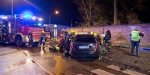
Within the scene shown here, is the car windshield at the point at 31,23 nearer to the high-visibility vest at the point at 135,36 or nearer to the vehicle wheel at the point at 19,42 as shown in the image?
the vehicle wheel at the point at 19,42

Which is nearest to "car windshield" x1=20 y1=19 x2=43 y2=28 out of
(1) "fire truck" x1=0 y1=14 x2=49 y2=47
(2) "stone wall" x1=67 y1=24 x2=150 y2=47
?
(1) "fire truck" x1=0 y1=14 x2=49 y2=47

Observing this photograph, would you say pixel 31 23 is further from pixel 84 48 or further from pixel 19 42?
pixel 84 48

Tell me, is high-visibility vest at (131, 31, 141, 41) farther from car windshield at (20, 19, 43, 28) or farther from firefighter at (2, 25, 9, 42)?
firefighter at (2, 25, 9, 42)

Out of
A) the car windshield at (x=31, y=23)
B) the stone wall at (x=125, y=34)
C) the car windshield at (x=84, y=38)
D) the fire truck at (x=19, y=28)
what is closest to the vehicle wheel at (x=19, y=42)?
the fire truck at (x=19, y=28)

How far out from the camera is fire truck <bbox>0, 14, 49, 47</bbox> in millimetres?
17109

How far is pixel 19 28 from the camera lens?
56.9ft

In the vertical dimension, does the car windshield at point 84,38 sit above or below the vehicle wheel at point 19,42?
above

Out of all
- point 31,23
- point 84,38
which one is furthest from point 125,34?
point 31,23

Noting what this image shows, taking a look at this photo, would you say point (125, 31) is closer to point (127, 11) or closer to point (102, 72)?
point (127, 11)

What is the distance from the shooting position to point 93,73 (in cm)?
725

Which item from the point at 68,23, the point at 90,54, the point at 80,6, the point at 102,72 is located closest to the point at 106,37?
the point at 90,54

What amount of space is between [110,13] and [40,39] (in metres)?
13.5

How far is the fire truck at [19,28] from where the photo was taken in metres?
17.1

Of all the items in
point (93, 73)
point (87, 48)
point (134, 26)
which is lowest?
point (93, 73)
